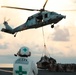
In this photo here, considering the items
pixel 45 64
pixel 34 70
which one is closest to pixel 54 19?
pixel 45 64

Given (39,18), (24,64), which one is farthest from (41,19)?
(24,64)

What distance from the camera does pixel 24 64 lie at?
8.66 m

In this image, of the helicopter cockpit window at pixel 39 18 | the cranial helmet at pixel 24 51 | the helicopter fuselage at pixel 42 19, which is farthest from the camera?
the helicopter cockpit window at pixel 39 18

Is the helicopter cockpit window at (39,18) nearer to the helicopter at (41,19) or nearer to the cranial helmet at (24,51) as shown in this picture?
the helicopter at (41,19)

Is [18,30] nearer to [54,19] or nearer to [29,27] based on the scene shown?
[29,27]

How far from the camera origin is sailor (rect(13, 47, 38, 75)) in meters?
8.59

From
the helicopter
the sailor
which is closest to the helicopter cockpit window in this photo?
the helicopter

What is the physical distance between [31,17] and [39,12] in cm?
271

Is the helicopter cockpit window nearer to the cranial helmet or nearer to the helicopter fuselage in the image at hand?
the helicopter fuselage

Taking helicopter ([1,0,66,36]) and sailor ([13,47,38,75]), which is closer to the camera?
sailor ([13,47,38,75])

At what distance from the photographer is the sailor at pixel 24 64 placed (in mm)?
8586

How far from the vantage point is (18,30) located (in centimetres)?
8744

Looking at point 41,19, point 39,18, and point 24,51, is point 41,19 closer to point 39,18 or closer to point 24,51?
point 39,18

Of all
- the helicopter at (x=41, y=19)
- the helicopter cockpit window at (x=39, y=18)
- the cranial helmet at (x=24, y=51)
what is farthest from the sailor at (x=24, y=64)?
the helicopter cockpit window at (x=39, y=18)
